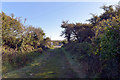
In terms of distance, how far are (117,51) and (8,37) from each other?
30.2ft

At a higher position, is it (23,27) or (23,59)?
(23,27)

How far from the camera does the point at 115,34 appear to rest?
4.49 m

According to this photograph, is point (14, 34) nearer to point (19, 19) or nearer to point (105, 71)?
point (19, 19)

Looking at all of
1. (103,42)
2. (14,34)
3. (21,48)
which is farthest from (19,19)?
(103,42)

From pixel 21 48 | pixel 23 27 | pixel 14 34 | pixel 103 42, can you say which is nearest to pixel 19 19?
pixel 23 27

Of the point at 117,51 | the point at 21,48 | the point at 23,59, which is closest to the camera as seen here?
the point at 117,51

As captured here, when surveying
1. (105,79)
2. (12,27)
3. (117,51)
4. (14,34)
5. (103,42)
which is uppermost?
(12,27)

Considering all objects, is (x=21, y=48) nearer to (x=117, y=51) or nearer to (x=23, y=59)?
(x=23, y=59)

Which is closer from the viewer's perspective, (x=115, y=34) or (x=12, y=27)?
(x=115, y=34)

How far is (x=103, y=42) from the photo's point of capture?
16.7 ft

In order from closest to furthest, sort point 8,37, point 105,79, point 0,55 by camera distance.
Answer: point 105,79 → point 0,55 → point 8,37

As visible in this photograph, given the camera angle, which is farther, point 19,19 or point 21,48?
point 19,19

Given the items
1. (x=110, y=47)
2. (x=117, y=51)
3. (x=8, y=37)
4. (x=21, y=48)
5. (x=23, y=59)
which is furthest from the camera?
(x=21, y=48)

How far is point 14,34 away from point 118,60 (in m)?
9.39
